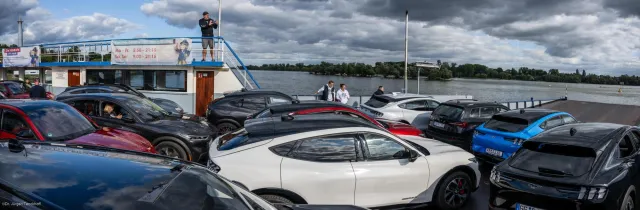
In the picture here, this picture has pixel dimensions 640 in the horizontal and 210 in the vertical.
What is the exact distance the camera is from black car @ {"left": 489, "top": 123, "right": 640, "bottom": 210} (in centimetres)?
446

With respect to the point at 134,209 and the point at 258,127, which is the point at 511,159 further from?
the point at 134,209

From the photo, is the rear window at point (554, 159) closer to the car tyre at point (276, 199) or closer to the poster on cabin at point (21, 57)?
the car tyre at point (276, 199)

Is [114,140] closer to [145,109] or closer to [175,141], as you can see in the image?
[175,141]

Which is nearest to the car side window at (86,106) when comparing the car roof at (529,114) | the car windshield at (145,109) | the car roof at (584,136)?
the car windshield at (145,109)

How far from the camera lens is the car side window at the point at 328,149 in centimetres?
495

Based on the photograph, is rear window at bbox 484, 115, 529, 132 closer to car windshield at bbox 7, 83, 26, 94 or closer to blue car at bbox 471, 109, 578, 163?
blue car at bbox 471, 109, 578, 163

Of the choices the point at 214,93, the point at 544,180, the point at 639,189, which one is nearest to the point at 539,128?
the point at 639,189

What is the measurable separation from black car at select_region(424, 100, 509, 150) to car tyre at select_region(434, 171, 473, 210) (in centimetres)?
452

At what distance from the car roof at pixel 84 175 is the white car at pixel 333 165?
1987 millimetres

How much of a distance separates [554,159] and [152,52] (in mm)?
14928

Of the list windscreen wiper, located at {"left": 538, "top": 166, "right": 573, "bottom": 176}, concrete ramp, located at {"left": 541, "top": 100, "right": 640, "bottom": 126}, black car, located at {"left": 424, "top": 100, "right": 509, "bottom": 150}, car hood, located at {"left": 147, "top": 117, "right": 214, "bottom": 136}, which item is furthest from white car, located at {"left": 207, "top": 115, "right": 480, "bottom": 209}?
concrete ramp, located at {"left": 541, "top": 100, "right": 640, "bottom": 126}

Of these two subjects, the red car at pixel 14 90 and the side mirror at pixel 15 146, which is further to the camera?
the red car at pixel 14 90

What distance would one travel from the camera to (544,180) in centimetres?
466

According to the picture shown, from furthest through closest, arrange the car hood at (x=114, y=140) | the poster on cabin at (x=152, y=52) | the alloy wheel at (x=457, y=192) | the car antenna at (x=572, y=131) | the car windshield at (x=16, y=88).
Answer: the car windshield at (x=16, y=88), the poster on cabin at (x=152, y=52), the car hood at (x=114, y=140), the alloy wheel at (x=457, y=192), the car antenna at (x=572, y=131)
